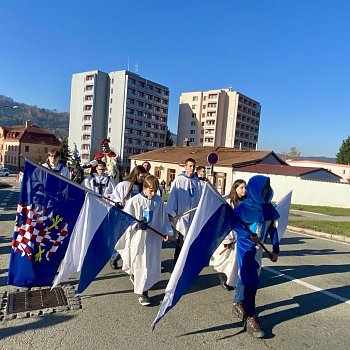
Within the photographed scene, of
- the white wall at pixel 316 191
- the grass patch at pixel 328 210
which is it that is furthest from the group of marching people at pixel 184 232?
the white wall at pixel 316 191

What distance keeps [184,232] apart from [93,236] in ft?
8.00

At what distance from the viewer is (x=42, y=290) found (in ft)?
15.8

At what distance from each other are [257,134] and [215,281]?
103180mm

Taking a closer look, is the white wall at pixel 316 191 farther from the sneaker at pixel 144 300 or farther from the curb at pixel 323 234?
the sneaker at pixel 144 300

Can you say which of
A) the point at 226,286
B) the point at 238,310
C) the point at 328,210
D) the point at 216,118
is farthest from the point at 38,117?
the point at 238,310

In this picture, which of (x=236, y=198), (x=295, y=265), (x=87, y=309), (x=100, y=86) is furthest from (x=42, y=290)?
(x=100, y=86)

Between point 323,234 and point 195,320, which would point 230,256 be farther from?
point 323,234

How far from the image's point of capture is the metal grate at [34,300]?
4.20 meters

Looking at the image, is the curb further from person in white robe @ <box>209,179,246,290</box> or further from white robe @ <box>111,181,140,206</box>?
white robe @ <box>111,181,140,206</box>

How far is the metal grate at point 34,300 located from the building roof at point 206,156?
30.2m

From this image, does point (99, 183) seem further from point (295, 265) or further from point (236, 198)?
point (295, 265)

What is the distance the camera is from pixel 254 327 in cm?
392

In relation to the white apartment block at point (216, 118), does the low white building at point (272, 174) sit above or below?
below

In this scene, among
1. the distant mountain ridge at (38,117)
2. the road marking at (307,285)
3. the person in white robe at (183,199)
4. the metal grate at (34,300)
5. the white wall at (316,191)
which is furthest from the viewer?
the distant mountain ridge at (38,117)
